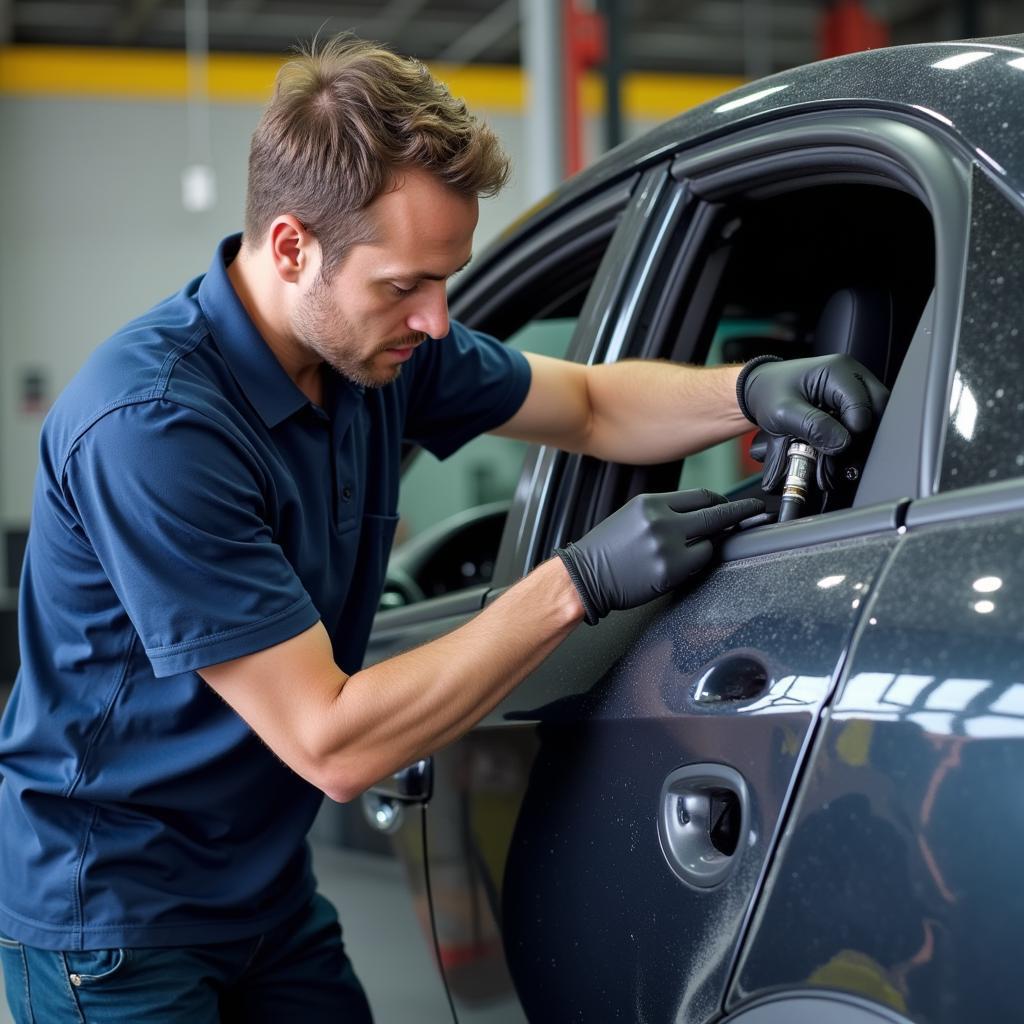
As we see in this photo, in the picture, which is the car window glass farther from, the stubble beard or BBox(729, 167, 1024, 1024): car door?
BBox(729, 167, 1024, 1024): car door

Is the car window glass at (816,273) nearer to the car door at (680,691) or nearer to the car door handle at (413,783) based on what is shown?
the car door at (680,691)

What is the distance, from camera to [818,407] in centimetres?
131

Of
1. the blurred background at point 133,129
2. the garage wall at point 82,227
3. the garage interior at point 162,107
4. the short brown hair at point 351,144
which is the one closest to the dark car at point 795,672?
the short brown hair at point 351,144

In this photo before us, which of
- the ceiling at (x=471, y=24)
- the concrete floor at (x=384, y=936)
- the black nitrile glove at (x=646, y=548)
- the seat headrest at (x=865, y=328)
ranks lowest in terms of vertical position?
the concrete floor at (x=384, y=936)

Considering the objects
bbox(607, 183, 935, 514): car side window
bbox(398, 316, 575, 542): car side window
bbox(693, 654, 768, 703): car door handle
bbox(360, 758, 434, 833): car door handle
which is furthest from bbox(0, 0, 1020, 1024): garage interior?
bbox(693, 654, 768, 703): car door handle

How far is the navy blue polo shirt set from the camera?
128cm

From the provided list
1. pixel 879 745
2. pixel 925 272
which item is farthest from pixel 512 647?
pixel 925 272

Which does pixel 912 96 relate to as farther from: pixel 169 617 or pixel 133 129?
pixel 133 129

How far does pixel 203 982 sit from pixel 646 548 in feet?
2.38

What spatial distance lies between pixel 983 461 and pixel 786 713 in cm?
23

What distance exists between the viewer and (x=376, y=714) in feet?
4.24

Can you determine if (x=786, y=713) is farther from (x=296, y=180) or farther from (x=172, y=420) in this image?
(x=296, y=180)

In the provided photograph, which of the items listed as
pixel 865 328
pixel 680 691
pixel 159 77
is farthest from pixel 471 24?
pixel 680 691

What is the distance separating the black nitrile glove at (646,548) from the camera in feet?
3.88
